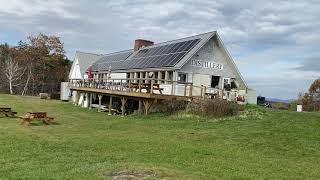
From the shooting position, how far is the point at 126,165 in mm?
13180

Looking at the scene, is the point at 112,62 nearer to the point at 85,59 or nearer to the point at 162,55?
the point at 85,59

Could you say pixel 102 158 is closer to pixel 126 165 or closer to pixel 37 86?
pixel 126 165

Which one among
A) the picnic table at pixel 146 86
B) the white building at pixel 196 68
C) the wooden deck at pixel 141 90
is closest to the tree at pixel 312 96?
the white building at pixel 196 68

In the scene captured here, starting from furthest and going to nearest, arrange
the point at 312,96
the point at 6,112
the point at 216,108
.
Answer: the point at 312,96 < the point at 6,112 < the point at 216,108

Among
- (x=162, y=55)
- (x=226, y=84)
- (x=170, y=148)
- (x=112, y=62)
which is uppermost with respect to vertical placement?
(x=112, y=62)

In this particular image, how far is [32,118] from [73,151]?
35.4 ft

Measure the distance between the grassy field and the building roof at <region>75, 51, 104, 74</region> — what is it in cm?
3453

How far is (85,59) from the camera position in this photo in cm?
6250

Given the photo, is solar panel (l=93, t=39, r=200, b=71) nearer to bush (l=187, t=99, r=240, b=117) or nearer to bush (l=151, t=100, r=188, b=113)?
bush (l=151, t=100, r=188, b=113)

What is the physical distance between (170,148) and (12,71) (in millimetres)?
60331

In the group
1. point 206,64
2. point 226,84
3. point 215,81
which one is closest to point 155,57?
point 206,64

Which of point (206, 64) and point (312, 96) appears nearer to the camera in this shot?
point (206, 64)

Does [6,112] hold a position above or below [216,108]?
below

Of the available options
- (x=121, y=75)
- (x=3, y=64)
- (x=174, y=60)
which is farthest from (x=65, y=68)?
(x=174, y=60)
